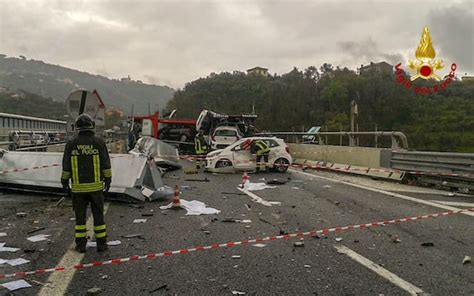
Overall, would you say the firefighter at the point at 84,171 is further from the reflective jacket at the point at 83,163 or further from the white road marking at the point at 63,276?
the white road marking at the point at 63,276

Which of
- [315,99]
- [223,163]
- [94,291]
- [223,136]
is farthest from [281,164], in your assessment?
[315,99]

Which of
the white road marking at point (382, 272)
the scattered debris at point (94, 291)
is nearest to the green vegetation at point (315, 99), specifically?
the white road marking at point (382, 272)

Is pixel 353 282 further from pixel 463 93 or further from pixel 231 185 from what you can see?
pixel 463 93

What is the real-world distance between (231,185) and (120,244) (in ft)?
23.8

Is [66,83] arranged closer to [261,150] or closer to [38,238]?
[261,150]

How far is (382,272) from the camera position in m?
4.89

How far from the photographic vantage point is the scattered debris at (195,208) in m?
8.69

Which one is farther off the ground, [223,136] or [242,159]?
[223,136]

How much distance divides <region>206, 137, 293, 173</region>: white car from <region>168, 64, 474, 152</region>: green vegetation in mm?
31112

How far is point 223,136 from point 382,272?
18000 mm

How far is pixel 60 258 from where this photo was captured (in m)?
5.52

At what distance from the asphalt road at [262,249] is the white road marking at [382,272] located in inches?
2.2

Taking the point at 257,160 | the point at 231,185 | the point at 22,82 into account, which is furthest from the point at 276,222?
the point at 22,82

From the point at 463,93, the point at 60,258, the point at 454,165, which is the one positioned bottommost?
the point at 60,258
